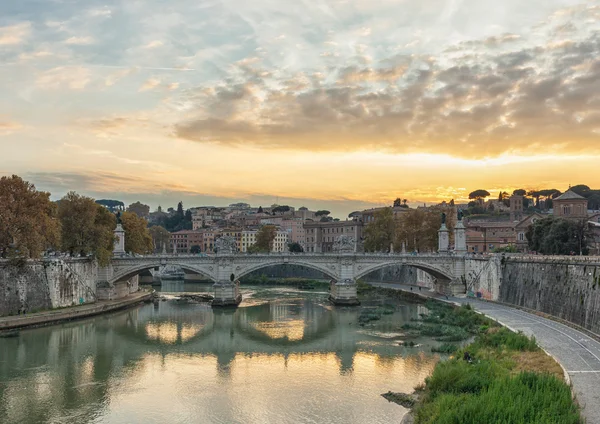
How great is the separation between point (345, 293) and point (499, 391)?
91.6ft

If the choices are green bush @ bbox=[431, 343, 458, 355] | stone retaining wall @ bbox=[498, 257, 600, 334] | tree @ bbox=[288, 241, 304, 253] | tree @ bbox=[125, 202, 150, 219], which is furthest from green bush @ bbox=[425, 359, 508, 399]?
tree @ bbox=[125, 202, 150, 219]

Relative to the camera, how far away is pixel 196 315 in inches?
1446

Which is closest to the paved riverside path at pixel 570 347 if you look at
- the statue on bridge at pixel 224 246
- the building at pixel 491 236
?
the statue on bridge at pixel 224 246

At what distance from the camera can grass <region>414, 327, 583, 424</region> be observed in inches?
474

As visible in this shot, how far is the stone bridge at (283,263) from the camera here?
4016 centimetres

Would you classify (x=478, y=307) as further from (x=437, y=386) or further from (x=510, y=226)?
(x=510, y=226)

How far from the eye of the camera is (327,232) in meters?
90.4

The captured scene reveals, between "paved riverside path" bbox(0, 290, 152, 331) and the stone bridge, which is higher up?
the stone bridge

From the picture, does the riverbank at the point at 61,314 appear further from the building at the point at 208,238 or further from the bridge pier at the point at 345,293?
the building at the point at 208,238

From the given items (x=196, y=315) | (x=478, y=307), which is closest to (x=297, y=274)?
(x=196, y=315)

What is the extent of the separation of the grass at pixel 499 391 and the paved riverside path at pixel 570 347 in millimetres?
413

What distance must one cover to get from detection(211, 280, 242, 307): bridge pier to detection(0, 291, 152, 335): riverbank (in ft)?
19.5

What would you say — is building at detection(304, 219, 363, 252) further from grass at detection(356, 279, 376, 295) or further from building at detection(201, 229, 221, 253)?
grass at detection(356, 279, 376, 295)

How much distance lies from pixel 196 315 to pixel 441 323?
15.4 metres
